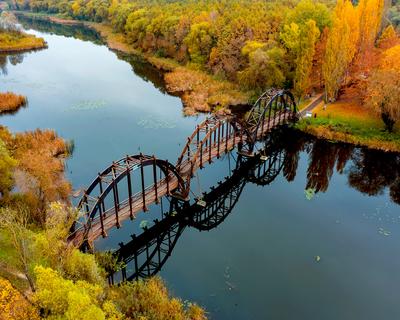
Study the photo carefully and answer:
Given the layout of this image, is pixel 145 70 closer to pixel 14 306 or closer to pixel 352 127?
pixel 352 127

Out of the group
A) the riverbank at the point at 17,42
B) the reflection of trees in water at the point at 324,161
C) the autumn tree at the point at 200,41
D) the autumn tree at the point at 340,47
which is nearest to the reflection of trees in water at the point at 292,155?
the reflection of trees in water at the point at 324,161

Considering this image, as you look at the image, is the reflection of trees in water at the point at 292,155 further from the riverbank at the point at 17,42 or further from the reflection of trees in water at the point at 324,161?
the riverbank at the point at 17,42

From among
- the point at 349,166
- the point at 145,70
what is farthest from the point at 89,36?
the point at 349,166

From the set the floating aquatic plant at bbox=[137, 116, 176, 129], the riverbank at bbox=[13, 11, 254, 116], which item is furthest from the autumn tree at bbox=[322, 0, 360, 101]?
the floating aquatic plant at bbox=[137, 116, 176, 129]

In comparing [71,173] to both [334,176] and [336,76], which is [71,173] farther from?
[336,76]

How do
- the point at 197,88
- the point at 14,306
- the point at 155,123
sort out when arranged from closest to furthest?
the point at 14,306 → the point at 155,123 → the point at 197,88
